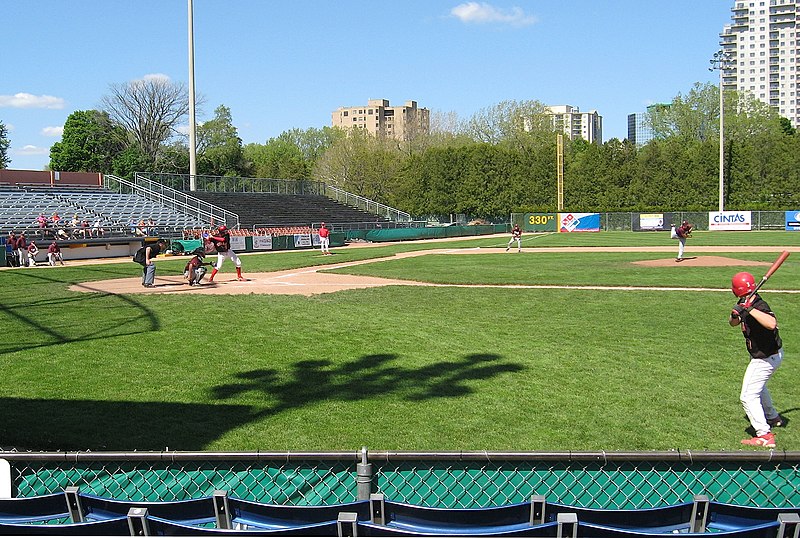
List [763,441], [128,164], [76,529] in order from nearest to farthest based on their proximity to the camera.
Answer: [76,529], [763,441], [128,164]

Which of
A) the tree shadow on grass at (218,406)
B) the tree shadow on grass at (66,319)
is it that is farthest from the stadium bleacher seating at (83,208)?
the tree shadow on grass at (218,406)

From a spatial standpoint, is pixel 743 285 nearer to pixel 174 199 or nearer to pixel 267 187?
pixel 174 199

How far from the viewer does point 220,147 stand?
93.4m

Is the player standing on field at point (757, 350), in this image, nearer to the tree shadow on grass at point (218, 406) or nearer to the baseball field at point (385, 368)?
the baseball field at point (385, 368)

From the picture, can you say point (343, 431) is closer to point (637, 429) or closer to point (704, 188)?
point (637, 429)

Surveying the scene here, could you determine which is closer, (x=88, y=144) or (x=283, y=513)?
(x=283, y=513)

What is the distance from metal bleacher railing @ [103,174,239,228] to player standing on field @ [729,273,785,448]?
4517 cm

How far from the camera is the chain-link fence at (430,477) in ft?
12.6

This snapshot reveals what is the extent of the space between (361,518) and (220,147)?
9410 cm

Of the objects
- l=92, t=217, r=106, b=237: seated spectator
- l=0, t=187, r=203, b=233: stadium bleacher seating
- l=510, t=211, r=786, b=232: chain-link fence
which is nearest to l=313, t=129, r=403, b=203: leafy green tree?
l=510, t=211, r=786, b=232: chain-link fence

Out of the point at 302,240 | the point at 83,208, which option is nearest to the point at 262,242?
the point at 302,240

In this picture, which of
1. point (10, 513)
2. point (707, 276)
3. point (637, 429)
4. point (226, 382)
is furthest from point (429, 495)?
point (707, 276)

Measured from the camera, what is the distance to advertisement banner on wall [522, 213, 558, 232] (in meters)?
73.9

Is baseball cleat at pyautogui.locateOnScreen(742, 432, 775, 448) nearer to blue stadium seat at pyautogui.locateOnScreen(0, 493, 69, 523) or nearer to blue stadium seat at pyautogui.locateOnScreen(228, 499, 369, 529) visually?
blue stadium seat at pyautogui.locateOnScreen(228, 499, 369, 529)
